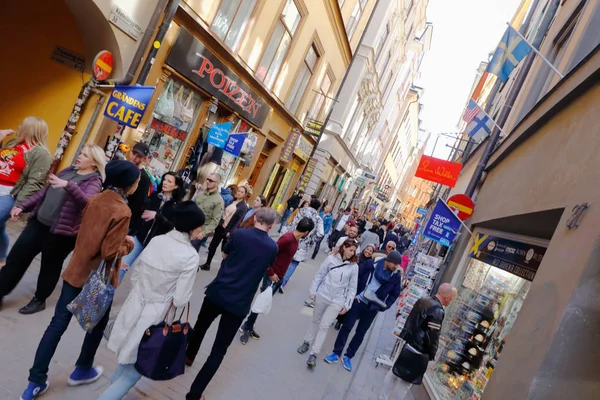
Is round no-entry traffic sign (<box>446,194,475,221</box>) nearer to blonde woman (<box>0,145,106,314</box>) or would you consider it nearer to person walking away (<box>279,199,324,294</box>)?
person walking away (<box>279,199,324,294</box>)

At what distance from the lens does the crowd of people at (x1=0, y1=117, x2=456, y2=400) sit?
3.12m

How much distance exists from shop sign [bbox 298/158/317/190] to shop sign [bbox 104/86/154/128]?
1377 cm

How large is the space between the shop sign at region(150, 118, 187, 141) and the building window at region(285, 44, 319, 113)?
21.7 ft

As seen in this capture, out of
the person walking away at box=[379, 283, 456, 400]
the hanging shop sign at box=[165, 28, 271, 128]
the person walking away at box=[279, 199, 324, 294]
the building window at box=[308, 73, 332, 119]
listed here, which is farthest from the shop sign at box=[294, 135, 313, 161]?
the person walking away at box=[379, 283, 456, 400]

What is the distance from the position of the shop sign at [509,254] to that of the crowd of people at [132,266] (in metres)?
1.45

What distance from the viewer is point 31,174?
4551 millimetres

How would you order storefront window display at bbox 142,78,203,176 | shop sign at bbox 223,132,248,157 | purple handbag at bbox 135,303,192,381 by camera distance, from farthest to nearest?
shop sign at bbox 223,132,248,157 → storefront window display at bbox 142,78,203,176 → purple handbag at bbox 135,303,192,381

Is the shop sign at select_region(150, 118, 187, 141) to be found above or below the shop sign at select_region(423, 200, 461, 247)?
below

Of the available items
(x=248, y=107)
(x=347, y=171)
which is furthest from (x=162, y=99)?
(x=347, y=171)

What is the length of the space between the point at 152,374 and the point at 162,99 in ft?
25.2

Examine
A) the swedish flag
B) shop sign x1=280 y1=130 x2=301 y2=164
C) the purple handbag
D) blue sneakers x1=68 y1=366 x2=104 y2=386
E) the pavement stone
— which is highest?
the swedish flag

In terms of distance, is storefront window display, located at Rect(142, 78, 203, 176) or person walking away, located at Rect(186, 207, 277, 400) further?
storefront window display, located at Rect(142, 78, 203, 176)

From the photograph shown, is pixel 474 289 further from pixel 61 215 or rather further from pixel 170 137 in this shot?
pixel 170 137

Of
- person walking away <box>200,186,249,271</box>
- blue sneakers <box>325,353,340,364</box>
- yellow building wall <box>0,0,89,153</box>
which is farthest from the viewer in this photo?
yellow building wall <box>0,0,89,153</box>
